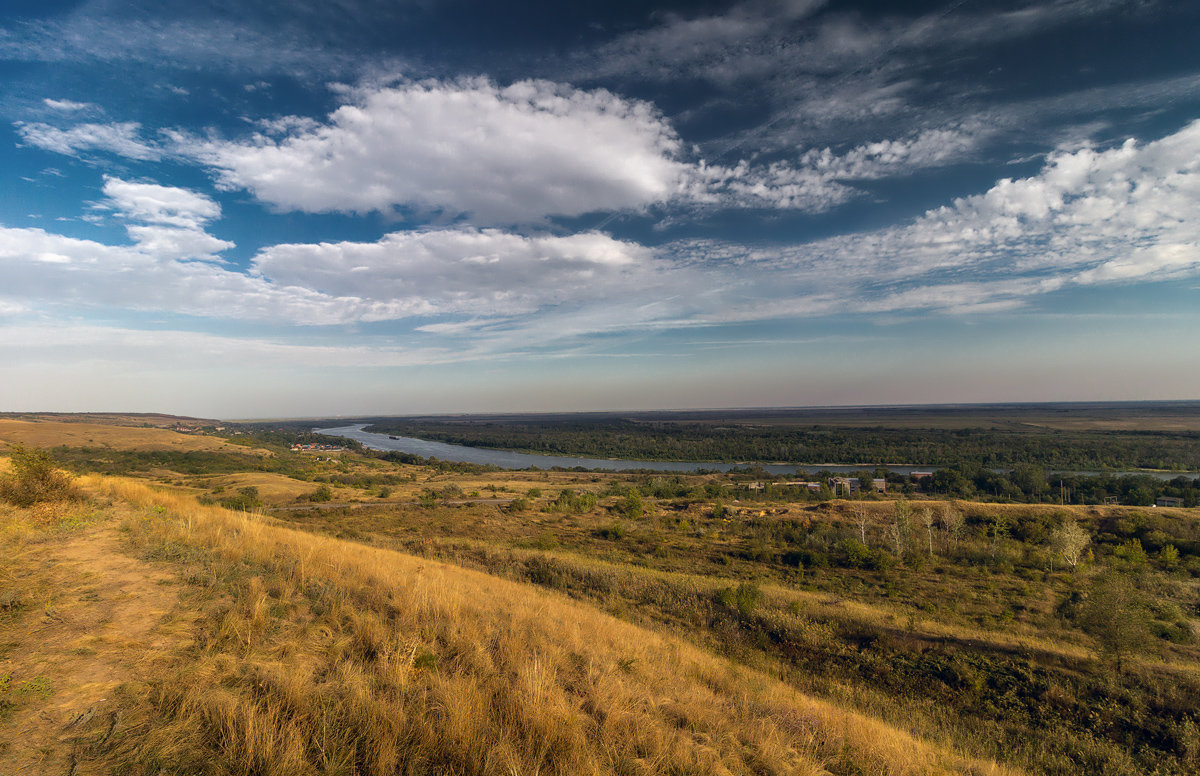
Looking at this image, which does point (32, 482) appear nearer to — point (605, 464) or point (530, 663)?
point (530, 663)

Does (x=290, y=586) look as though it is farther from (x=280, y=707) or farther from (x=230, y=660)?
(x=280, y=707)

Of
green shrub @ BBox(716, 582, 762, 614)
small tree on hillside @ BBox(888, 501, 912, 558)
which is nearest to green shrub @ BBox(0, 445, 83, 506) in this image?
green shrub @ BBox(716, 582, 762, 614)

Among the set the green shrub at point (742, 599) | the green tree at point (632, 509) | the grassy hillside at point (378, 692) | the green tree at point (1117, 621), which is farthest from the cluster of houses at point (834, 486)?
the grassy hillside at point (378, 692)

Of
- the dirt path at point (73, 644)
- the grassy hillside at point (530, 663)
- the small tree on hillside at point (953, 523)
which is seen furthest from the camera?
the small tree on hillside at point (953, 523)

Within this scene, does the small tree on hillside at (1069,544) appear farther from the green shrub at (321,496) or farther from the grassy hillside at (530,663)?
the green shrub at (321,496)

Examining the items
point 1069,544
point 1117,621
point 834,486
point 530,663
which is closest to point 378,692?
point 530,663

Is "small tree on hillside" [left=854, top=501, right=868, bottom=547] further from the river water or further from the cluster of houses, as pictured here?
the river water

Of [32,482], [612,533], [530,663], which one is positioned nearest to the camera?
[530,663]
